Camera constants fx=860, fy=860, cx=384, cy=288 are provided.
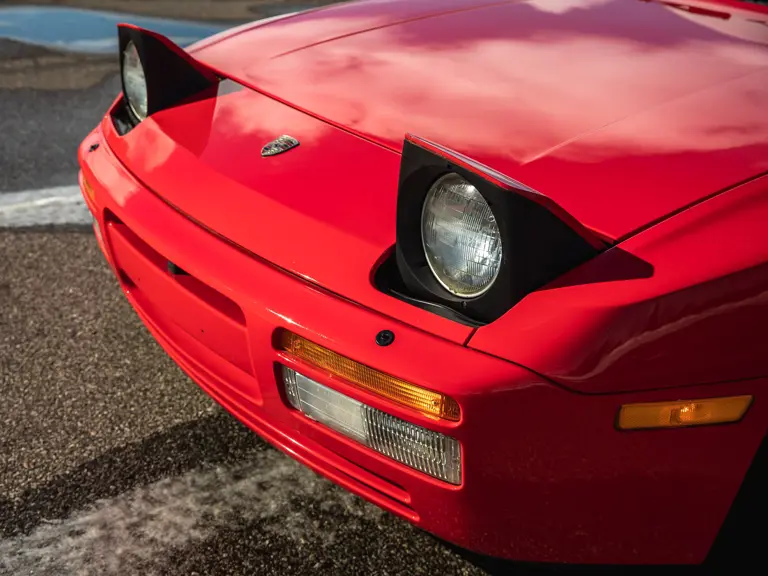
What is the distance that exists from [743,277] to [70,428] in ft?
5.35

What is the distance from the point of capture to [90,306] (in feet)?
8.87

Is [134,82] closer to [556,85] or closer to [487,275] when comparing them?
[556,85]

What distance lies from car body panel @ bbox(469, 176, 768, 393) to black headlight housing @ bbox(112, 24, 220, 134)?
3.70 ft

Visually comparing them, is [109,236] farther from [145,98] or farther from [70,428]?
[70,428]

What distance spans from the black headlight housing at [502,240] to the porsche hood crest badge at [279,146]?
1.44 ft

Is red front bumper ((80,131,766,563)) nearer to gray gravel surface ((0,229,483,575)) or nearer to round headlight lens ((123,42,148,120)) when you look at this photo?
gray gravel surface ((0,229,483,575))

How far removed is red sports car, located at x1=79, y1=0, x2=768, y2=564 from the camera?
1.31 meters

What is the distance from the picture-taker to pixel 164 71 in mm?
2061

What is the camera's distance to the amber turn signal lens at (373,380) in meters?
1.35

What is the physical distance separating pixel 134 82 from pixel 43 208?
4.58 feet

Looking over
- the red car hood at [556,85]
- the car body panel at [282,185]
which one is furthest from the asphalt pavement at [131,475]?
the red car hood at [556,85]

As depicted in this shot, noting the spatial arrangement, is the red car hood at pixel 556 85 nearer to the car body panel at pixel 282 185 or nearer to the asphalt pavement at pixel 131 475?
the car body panel at pixel 282 185

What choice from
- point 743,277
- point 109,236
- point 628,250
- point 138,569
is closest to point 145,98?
point 109,236

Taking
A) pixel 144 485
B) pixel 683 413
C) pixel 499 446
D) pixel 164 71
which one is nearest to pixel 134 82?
pixel 164 71
